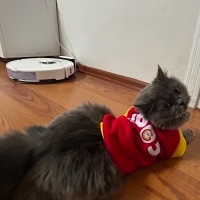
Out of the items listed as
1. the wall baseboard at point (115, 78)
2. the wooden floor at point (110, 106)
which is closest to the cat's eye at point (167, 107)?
the wooden floor at point (110, 106)

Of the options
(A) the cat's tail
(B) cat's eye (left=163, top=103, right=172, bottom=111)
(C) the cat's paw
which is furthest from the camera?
(C) the cat's paw

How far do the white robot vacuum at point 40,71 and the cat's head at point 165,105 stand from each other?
2.42ft

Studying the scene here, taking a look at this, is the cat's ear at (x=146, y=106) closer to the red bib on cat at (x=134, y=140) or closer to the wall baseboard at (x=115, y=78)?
the red bib on cat at (x=134, y=140)

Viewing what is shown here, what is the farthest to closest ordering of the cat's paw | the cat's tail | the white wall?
the white wall, the cat's paw, the cat's tail

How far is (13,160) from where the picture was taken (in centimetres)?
46

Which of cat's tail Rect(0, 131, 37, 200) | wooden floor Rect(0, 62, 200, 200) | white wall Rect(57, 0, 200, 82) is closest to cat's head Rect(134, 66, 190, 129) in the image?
wooden floor Rect(0, 62, 200, 200)

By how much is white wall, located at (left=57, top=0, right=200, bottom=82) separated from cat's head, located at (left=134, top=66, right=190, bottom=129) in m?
0.40

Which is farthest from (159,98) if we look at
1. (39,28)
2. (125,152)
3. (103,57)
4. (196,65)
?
(39,28)

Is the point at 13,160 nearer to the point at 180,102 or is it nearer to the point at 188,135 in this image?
the point at 180,102

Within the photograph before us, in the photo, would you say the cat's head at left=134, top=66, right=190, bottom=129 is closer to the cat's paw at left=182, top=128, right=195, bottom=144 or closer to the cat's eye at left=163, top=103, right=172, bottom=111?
the cat's eye at left=163, top=103, right=172, bottom=111

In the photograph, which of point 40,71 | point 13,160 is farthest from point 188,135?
point 40,71

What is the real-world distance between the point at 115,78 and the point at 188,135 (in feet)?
1.93

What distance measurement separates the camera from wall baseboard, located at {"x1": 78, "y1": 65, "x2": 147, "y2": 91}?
3.71 feet

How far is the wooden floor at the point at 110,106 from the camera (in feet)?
1.86
